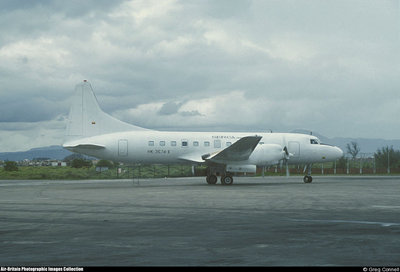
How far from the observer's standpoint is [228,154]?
107ft

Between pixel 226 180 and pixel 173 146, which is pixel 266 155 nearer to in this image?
pixel 226 180

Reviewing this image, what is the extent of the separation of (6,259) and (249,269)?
13.3 feet

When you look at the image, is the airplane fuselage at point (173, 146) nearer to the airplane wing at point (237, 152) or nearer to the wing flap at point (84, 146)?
the wing flap at point (84, 146)

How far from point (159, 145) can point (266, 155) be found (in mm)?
7982

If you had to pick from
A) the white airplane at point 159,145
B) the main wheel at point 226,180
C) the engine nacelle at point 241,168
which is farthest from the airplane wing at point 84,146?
the engine nacelle at point 241,168

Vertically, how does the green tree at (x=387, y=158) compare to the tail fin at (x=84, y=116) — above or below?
below

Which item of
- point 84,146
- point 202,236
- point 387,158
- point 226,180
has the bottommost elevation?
point 202,236

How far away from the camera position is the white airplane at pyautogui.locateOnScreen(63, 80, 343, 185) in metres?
31.9

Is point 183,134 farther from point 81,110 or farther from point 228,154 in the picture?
point 81,110

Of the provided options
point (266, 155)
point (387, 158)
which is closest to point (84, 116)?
point (266, 155)

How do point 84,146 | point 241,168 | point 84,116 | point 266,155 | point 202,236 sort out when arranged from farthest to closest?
point 266,155 → point 241,168 → point 84,116 → point 84,146 → point 202,236

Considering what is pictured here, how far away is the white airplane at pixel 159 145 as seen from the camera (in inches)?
1256

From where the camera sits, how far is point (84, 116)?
32.1m

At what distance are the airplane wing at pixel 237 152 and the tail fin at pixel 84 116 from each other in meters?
8.28
